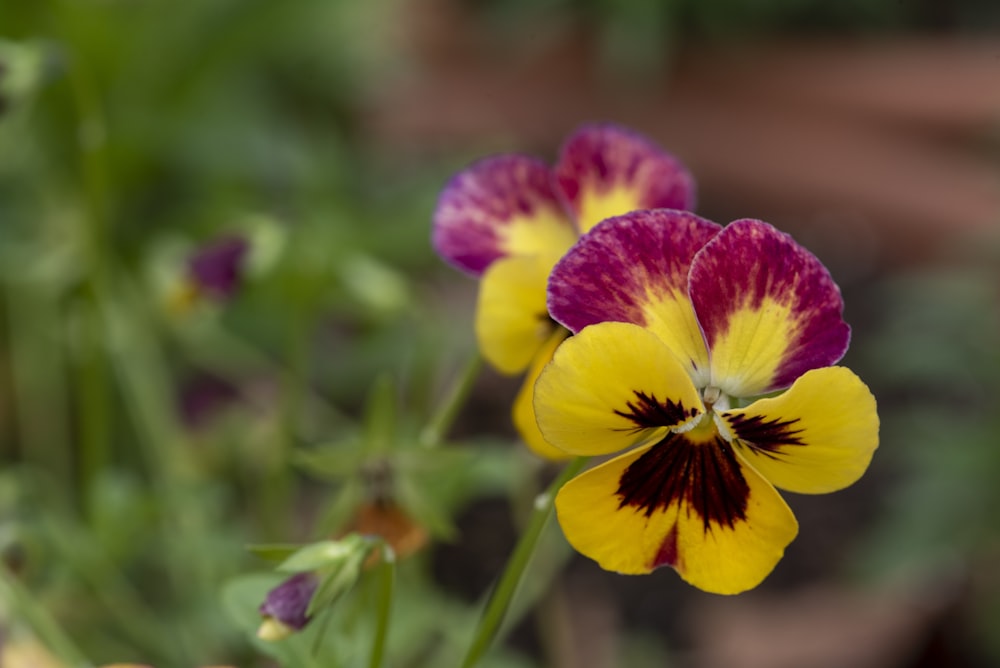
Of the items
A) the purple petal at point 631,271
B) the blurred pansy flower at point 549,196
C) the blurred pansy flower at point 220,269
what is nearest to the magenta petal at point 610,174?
the blurred pansy flower at point 549,196

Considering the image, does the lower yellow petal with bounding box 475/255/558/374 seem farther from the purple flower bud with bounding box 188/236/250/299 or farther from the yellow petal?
the purple flower bud with bounding box 188/236/250/299

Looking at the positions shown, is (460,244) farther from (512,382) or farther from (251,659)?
(512,382)

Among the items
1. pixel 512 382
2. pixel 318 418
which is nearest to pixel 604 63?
pixel 512 382

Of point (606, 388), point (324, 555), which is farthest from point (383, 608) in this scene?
point (606, 388)

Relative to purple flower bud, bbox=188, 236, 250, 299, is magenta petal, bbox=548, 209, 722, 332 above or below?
above

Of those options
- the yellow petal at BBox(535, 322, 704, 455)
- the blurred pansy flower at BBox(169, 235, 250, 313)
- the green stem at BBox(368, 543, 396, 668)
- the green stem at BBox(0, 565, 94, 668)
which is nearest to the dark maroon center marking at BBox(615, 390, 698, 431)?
the yellow petal at BBox(535, 322, 704, 455)

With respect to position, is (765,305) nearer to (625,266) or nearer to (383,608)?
→ (625,266)
